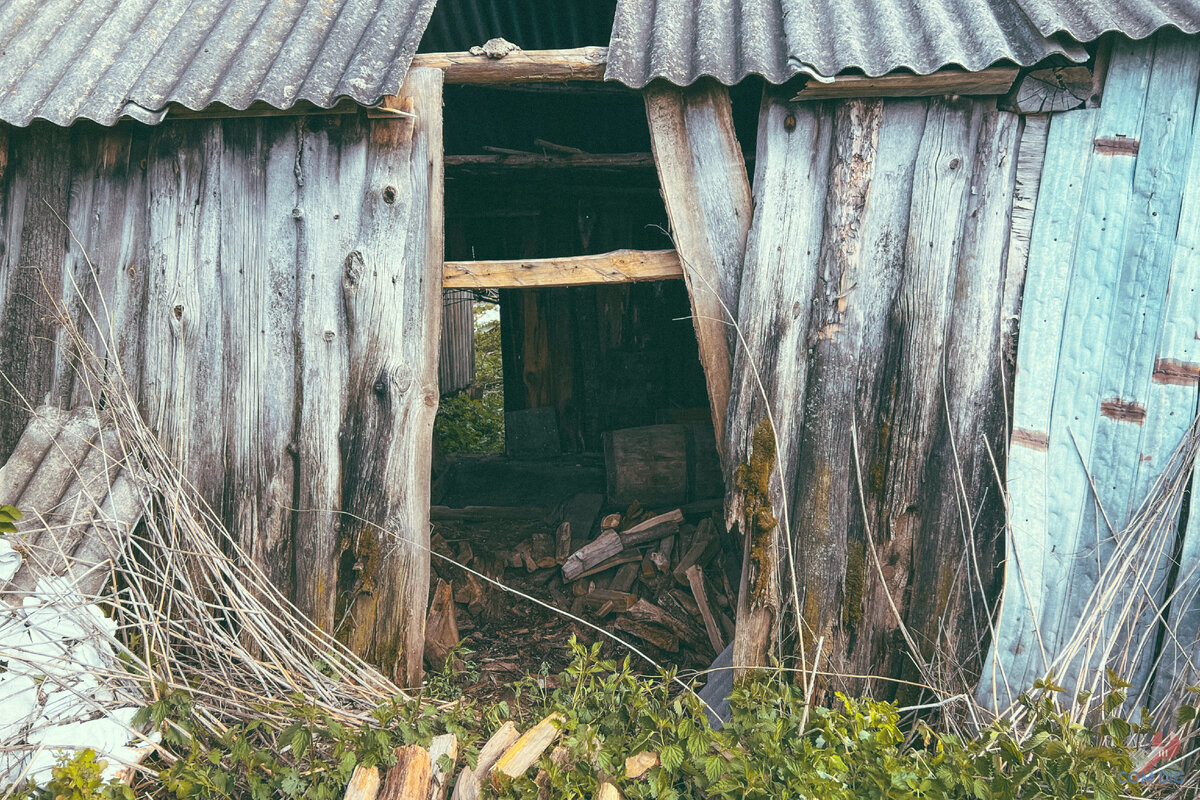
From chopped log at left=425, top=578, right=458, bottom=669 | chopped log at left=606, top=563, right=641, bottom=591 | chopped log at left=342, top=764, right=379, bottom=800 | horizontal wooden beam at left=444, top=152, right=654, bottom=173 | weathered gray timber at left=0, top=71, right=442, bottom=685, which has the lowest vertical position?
chopped log at left=425, top=578, right=458, bottom=669

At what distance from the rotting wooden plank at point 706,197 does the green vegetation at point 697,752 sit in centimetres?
109

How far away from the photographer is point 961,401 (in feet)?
9.57

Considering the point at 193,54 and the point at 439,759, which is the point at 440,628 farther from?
the point at 193,54

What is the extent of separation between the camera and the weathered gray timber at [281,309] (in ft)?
10.2

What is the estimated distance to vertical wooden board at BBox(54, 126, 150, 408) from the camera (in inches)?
126

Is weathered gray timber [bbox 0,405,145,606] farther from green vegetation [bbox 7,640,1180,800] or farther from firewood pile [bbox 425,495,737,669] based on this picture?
firewood pile [bbox 425,495,737,669]

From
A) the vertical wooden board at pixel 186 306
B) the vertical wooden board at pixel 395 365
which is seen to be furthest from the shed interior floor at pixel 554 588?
the vertical wooden board at pixel 186 306

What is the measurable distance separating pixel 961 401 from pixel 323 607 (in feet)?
8.94

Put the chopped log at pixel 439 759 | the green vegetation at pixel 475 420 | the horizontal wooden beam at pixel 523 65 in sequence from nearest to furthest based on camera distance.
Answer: the chopped log at pixel 439 759 < the horizontal wooden beam at pixel 523 65 < the green vegetation at pixel 475 420

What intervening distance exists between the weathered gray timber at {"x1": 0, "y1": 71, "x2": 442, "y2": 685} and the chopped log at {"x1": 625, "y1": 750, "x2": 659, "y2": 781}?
1.14 meters

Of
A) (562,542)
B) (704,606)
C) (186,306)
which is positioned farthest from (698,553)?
(186,306)

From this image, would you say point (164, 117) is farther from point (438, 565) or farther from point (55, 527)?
point (438, 565)

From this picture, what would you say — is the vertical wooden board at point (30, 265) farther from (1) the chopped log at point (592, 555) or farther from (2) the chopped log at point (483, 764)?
(1) the chopped log at point (592, 555)

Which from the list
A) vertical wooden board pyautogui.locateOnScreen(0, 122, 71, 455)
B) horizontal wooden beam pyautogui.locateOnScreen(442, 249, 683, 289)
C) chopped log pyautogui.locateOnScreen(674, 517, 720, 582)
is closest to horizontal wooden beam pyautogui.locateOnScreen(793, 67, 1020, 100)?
horizontal wooden beam pyautogui.locateOnScreen(442, 249, 683, 289)
